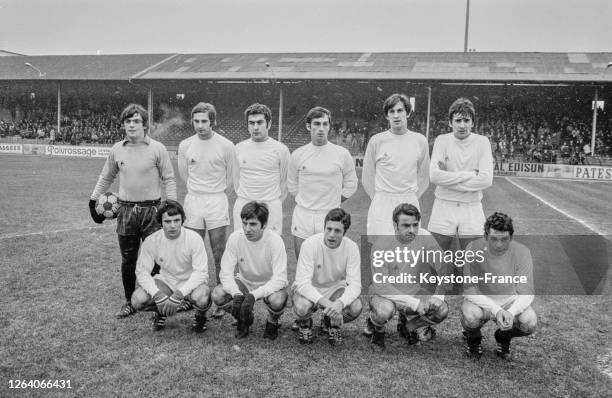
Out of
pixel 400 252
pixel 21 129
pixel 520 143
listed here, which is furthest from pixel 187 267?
pixel 21 129

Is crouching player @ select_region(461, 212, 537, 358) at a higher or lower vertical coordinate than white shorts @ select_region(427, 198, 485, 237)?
lower

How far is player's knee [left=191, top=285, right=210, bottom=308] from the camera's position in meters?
4.51

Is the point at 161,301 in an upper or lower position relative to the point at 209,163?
lower

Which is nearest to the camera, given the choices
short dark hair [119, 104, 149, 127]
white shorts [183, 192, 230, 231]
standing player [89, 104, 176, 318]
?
short dark hair [119, 104, 149, 127]

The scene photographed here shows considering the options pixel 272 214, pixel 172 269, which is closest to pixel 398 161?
pixel 272 214

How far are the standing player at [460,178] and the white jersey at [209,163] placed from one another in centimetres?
217

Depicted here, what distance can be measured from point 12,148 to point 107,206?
106ft

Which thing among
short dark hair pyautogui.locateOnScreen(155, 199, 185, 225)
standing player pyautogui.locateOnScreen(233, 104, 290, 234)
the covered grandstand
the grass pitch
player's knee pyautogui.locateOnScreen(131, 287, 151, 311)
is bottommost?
the grass pitch

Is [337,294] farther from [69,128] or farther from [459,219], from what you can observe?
[69,128]

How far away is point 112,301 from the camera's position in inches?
213

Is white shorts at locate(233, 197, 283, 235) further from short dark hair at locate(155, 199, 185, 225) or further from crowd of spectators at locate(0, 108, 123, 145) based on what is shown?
crowd of spectators at locate(0, 108, 123, 145)

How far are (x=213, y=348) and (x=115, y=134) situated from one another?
114 feet

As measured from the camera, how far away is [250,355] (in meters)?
4.13

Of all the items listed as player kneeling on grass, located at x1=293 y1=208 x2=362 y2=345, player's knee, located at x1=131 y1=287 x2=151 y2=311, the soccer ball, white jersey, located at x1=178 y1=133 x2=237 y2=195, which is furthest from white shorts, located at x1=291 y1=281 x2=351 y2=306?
the soccer ball
